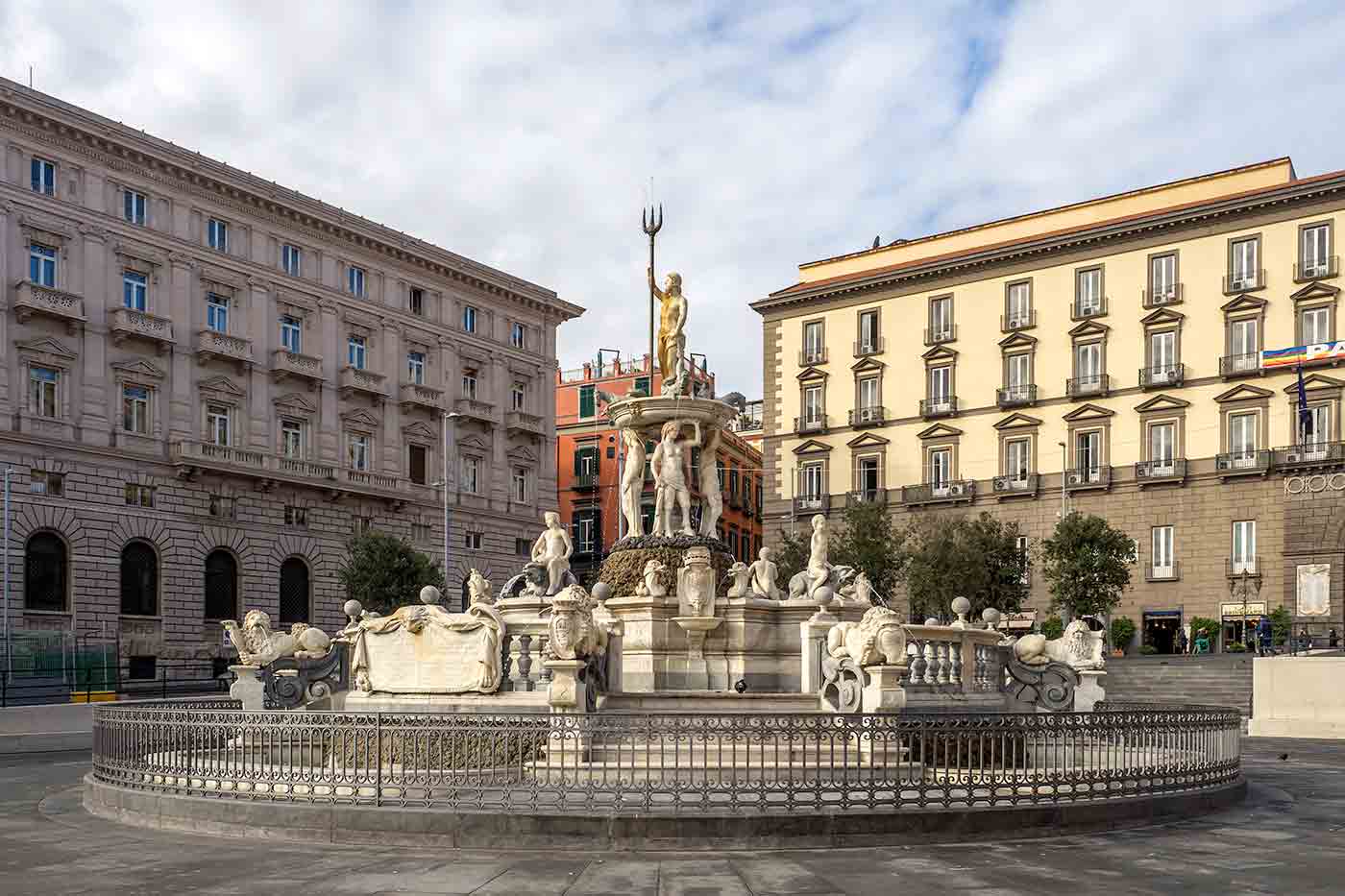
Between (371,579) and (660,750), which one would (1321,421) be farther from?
(660,750)

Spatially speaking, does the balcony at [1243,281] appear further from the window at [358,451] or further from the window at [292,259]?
the window at [292,259]

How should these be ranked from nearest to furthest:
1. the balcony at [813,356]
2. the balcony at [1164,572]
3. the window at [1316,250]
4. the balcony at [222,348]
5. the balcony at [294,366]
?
the balcony at [222,348] < the window at [1316,250] < the balcony at [294,366] < the balcony at [1164,572] < the balcony at [813,356]

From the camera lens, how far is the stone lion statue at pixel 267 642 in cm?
2009

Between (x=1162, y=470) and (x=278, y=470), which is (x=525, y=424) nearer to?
(x=278, y=470)

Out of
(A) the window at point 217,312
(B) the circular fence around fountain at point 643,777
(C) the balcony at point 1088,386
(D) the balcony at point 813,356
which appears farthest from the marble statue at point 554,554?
(D) the balcony at point 813,356

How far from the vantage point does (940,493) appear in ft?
195

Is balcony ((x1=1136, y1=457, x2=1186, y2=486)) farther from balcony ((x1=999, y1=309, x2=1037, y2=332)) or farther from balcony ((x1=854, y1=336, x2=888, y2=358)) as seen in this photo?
balcony ((x1=854, y1=336, x2=888, y2=358))

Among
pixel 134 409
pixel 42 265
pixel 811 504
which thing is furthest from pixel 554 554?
pixel 811 504

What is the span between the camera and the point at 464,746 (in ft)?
40.2

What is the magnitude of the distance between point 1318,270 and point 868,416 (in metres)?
19.6

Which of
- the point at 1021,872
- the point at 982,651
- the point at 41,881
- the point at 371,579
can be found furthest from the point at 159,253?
the point at 1021,872

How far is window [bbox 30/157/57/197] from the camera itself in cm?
4378

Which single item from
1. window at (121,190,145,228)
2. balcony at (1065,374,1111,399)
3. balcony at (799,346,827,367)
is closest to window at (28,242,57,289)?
window at (121,190,145,228)

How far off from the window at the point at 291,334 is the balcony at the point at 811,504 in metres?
23.7
